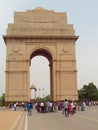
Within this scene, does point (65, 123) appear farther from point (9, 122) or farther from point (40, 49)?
point (40, 49)

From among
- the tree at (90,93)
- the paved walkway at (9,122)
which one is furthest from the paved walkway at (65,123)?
the tree at (90,93)

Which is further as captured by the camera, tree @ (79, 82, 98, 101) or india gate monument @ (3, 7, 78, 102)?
tree @ (79, 82, 98, 101)

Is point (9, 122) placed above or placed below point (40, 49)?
below

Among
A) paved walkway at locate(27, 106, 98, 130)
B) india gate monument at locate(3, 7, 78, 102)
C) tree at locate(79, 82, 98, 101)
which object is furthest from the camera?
tree at locate(79, 82, 98, 101)

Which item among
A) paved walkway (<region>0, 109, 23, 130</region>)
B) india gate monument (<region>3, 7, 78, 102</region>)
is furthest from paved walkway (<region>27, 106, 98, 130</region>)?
india gate monument (<region>3, 7, 78, 102</region>)

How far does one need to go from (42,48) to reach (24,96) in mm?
7488

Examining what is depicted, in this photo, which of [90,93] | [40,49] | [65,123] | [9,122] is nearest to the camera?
[65,123]

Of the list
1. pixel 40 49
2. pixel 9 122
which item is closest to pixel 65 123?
pixel 9 122

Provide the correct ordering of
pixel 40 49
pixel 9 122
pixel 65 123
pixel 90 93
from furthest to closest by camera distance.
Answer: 1. pixel 90 93
2. pixel 40 49
3. pixel 9 122
4. pixel 65 123

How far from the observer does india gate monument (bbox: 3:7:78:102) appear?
178 ft

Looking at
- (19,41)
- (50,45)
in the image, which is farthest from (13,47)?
(50,45)

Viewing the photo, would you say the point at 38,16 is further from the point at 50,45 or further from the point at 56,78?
the point at 56,78

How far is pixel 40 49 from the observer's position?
56.2 meters

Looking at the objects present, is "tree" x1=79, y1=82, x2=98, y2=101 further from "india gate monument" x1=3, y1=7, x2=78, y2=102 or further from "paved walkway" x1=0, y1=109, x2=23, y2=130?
"paved walkway" x1=0, y1=109, x2=23, y2=130
